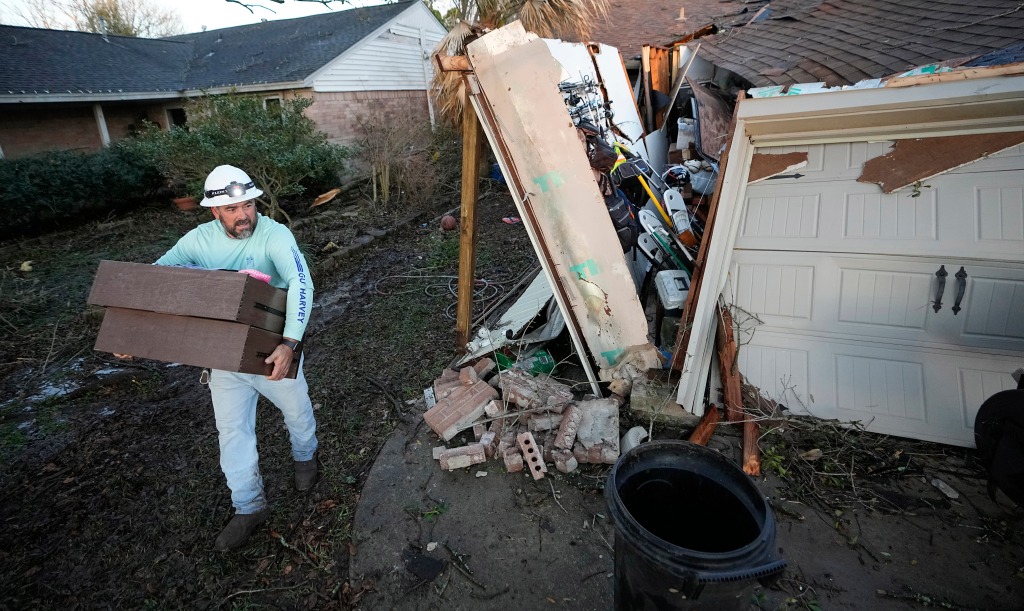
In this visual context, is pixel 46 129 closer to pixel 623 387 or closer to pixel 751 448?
pixel 623 387

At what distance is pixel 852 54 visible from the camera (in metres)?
4.76

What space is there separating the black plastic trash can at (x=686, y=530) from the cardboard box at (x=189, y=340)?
6.35 ft

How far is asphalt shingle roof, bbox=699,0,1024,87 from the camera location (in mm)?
3963

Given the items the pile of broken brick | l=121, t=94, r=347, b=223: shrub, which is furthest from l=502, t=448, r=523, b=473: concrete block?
l=121, t=94, r=347, b=223: shrub

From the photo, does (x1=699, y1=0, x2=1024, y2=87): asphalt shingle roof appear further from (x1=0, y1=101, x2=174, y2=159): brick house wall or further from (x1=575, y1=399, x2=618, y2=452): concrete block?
(x1=0, y1=101, x2=174, y2=159): brick house wall

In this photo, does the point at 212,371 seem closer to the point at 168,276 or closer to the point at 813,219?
the point at 168,276

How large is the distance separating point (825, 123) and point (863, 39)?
3103 millimetres

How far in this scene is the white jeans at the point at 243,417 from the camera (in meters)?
2.67

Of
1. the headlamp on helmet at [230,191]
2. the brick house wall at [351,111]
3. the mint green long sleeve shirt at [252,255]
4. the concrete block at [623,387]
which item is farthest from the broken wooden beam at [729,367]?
the brick house wall at [351,111]

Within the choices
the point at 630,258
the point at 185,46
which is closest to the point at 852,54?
the point at 630,258

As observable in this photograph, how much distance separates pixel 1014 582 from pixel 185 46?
2318cm

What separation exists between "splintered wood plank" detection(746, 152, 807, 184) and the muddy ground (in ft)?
6.05

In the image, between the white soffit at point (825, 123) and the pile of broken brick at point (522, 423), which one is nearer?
the white soffit at point (825, 123)

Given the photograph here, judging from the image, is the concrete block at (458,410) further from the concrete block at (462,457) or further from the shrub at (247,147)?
the shrub at (247,147)
